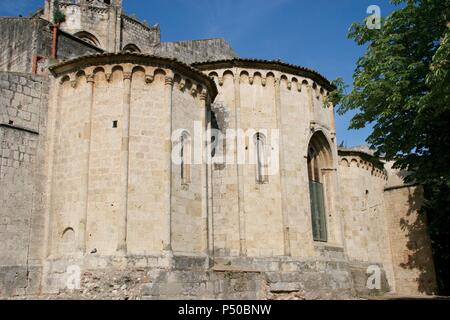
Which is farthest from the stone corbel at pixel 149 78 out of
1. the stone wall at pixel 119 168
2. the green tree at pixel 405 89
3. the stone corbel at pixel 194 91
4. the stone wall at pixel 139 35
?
the stone wall at pixel 139 35

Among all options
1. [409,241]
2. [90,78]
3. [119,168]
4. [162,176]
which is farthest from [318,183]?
[90,78]

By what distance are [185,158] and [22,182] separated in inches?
173

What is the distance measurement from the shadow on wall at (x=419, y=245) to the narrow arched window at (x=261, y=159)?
10191 mm

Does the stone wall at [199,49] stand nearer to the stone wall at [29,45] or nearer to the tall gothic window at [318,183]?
the stone wall at [29,45]

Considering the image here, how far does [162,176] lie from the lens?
40.6 feet

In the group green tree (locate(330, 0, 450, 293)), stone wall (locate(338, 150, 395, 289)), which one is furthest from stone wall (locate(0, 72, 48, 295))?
stone wall (locate(338, 150, 395, 289))

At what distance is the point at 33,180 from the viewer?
12.5 metres

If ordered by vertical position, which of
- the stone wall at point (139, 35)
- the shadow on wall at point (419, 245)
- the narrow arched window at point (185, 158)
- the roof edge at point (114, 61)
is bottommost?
the shadow on wall at point (419, 245)

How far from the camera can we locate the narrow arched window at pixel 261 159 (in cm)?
1561

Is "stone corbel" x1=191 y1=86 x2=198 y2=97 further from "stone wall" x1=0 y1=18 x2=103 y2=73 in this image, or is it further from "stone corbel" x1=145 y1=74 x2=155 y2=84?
"stone wall" x1=0 y1=18 x2=103 y2=73

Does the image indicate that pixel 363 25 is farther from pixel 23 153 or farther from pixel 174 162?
pixel 23 153

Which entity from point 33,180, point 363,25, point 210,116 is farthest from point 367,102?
point 33,180

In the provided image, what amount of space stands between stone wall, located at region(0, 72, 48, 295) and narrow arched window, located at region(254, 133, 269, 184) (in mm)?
6766

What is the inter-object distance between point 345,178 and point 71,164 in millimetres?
13384
